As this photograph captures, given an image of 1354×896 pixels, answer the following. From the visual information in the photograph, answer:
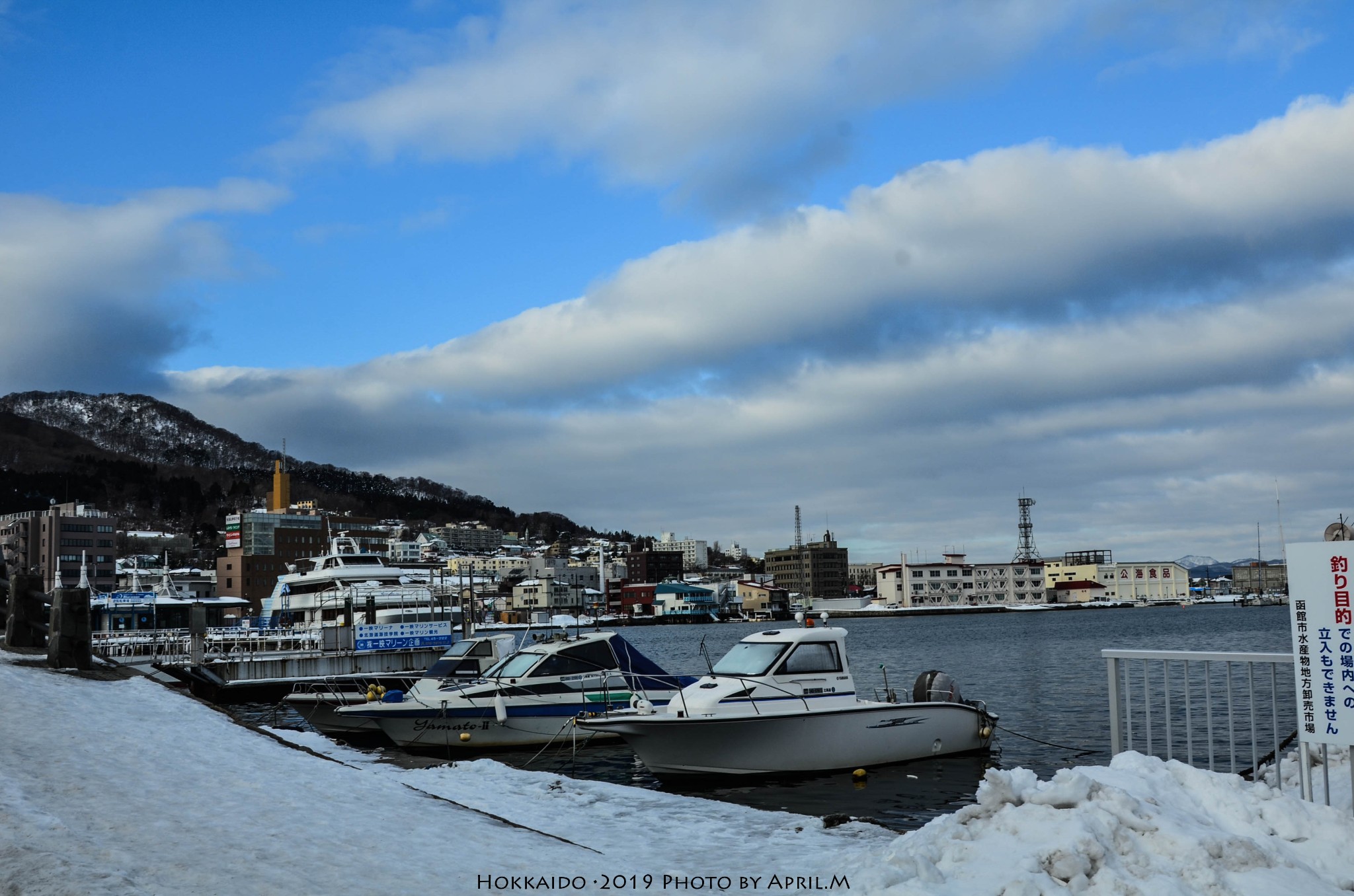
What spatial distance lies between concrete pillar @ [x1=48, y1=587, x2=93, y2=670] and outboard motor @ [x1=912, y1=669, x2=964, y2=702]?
54.9 feet

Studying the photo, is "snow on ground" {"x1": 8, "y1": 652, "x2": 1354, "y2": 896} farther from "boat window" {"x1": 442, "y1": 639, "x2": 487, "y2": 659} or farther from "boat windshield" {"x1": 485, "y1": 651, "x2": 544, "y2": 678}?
"boat window" {"x1": 442, "y1": 639, "x2": 487, "y2": 659}

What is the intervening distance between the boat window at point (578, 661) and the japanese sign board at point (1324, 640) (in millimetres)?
19051

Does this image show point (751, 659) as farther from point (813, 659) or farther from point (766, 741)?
point (766, 741)

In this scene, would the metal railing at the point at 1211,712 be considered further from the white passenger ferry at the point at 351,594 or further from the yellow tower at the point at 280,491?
the yellow tower at the point at 280,491

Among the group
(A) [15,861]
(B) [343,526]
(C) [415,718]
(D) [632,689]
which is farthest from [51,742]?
(B) [343,526]

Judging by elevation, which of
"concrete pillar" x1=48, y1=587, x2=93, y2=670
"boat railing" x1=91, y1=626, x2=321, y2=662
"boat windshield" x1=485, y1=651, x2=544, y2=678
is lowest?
"boat railing" x1=91, y1=626, x2=321, y2=662

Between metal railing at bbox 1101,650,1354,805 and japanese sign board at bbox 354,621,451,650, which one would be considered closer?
metal railing at bbox 1101,650,1354,805

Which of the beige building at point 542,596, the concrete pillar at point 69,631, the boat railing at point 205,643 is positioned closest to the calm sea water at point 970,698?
the concrete pillar at point 69,631

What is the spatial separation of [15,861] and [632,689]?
789 inches

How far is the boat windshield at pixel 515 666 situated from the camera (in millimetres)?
25172

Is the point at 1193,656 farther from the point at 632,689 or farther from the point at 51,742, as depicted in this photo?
the point at 632,689

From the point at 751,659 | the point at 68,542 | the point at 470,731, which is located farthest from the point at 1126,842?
the point at 68,542

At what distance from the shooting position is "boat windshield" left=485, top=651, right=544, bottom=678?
2517 cm

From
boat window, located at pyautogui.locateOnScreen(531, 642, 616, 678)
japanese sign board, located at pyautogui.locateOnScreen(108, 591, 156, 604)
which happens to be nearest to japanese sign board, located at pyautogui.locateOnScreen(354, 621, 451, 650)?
boat window, located at pyautogui.locateOnScreen(531, 642, 616, 678)
